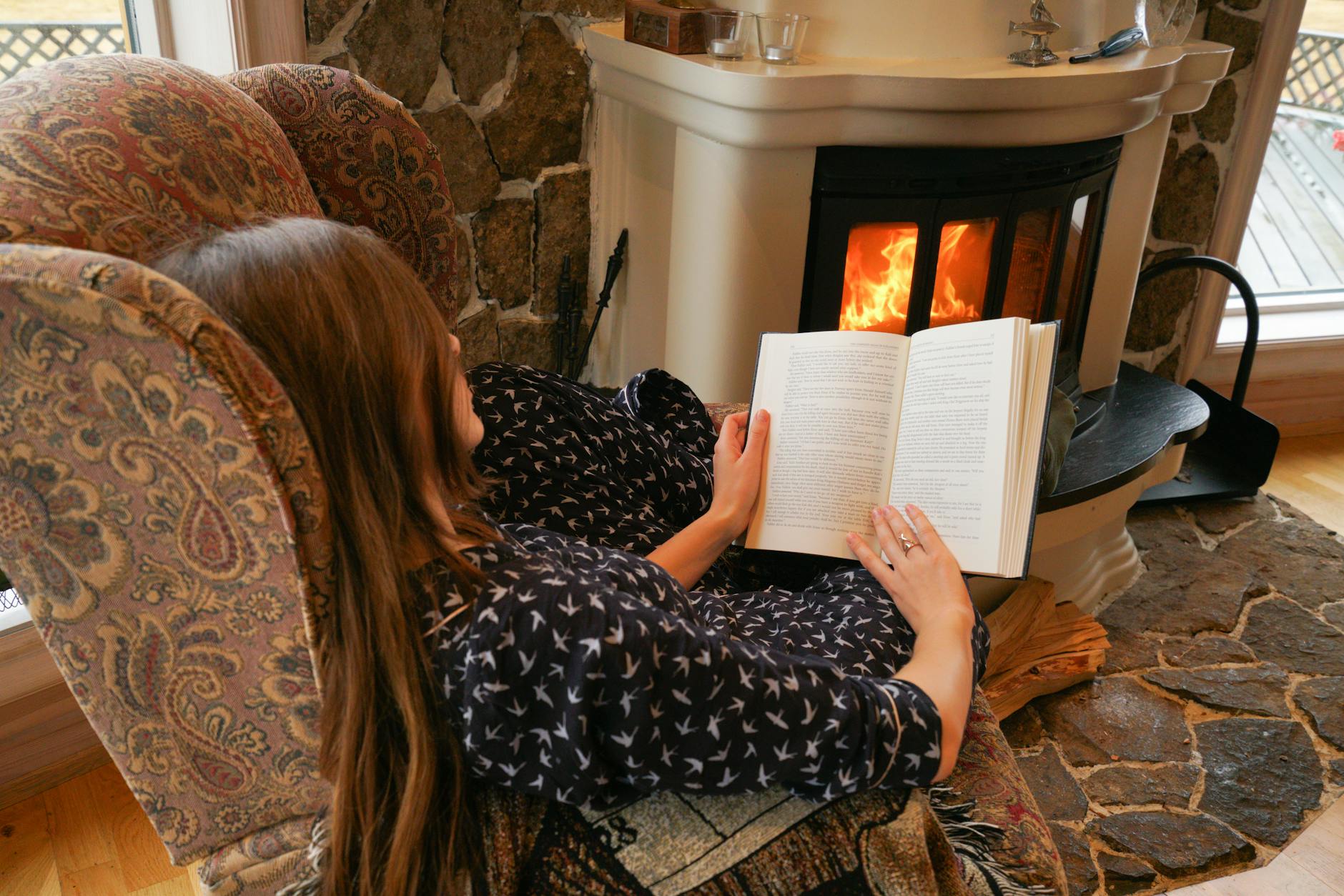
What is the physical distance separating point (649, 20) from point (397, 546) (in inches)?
49.3

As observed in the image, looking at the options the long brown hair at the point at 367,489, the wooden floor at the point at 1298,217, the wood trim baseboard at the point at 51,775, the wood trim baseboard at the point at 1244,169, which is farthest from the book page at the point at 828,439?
the wooden floor at the point at 1298,217

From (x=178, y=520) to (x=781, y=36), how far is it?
4.01 feet

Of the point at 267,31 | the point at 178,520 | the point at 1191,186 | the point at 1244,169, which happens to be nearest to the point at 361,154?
the point at 267,31

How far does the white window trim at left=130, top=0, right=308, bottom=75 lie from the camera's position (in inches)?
→ 58.9

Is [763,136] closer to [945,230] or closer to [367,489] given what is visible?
[945,230]

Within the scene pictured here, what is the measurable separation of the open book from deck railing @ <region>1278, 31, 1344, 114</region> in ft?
7.40

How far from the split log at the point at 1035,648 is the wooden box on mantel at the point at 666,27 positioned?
3.62ft

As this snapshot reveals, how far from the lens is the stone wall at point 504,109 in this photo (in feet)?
5.50

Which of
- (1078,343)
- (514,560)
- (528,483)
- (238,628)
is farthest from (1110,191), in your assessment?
(238,628)

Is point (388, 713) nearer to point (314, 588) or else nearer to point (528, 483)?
point (314, 588)

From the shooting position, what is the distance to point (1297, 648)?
193 centimetres

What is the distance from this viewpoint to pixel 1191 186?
7.92 feet

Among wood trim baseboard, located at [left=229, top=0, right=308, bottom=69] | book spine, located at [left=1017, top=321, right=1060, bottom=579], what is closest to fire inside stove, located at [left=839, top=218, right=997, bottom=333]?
book spine, located at [left=1017, top=321, right=1060, bottom=579]

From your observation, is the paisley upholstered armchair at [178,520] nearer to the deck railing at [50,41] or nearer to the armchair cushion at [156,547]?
the armchair cushion at [156,547]
